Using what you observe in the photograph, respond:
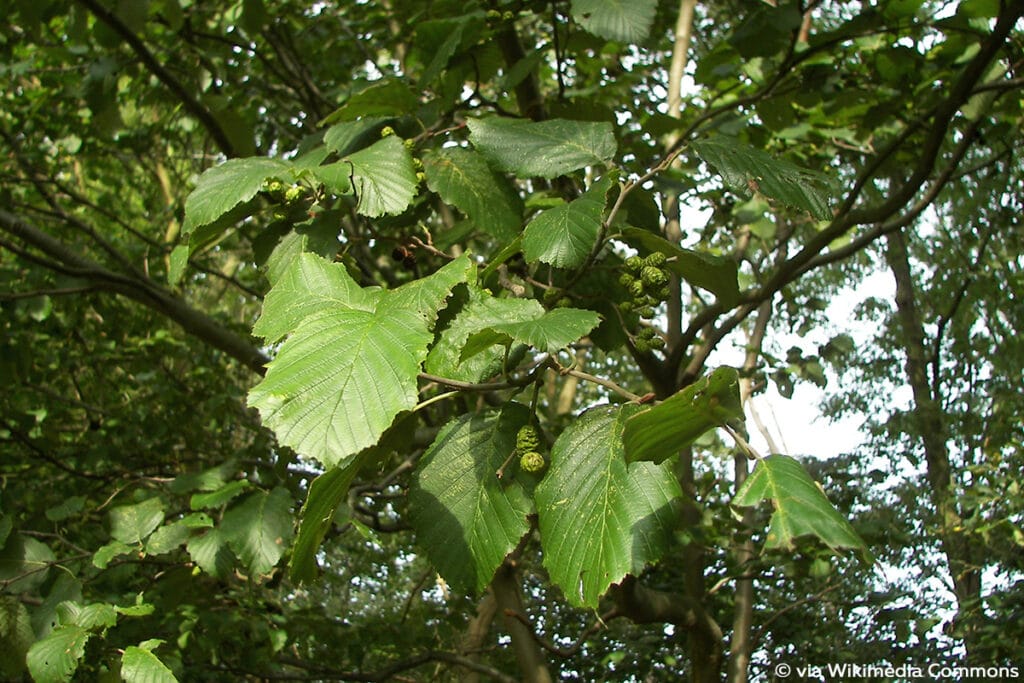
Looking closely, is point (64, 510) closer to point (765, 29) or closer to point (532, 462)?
point (532, 462)

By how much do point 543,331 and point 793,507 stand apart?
0.38m

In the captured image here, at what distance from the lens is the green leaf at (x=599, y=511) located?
117cm

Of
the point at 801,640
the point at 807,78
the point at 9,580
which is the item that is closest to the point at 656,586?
the point at 801,640

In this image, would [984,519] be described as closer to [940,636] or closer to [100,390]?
[940,636]

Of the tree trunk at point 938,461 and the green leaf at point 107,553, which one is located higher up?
the tree trunk at point 938,461

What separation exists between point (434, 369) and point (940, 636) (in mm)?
3025

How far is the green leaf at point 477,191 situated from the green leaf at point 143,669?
1246 mm

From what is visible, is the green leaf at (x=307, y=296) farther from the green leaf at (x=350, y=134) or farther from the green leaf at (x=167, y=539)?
the green leaf at (x=167, y=539)

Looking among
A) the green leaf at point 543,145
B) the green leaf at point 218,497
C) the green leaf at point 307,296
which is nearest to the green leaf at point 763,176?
the green leaf at point 543,145

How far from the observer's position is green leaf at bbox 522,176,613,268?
1339mm

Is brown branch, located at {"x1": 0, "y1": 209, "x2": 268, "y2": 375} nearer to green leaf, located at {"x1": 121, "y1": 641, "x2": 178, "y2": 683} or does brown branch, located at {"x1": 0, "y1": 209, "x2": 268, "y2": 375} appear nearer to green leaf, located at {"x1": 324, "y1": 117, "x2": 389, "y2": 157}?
green leaf, located at {"x1": 121, "y1": 641, "x2": 178, "y2": 683}

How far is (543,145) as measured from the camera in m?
1.64

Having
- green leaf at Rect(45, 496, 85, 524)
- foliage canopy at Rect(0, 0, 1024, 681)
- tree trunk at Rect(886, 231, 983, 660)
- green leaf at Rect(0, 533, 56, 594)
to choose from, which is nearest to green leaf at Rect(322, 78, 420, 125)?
foliage canopy at Rect(0, 0, 1024, 681)

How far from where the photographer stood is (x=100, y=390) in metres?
5.21
